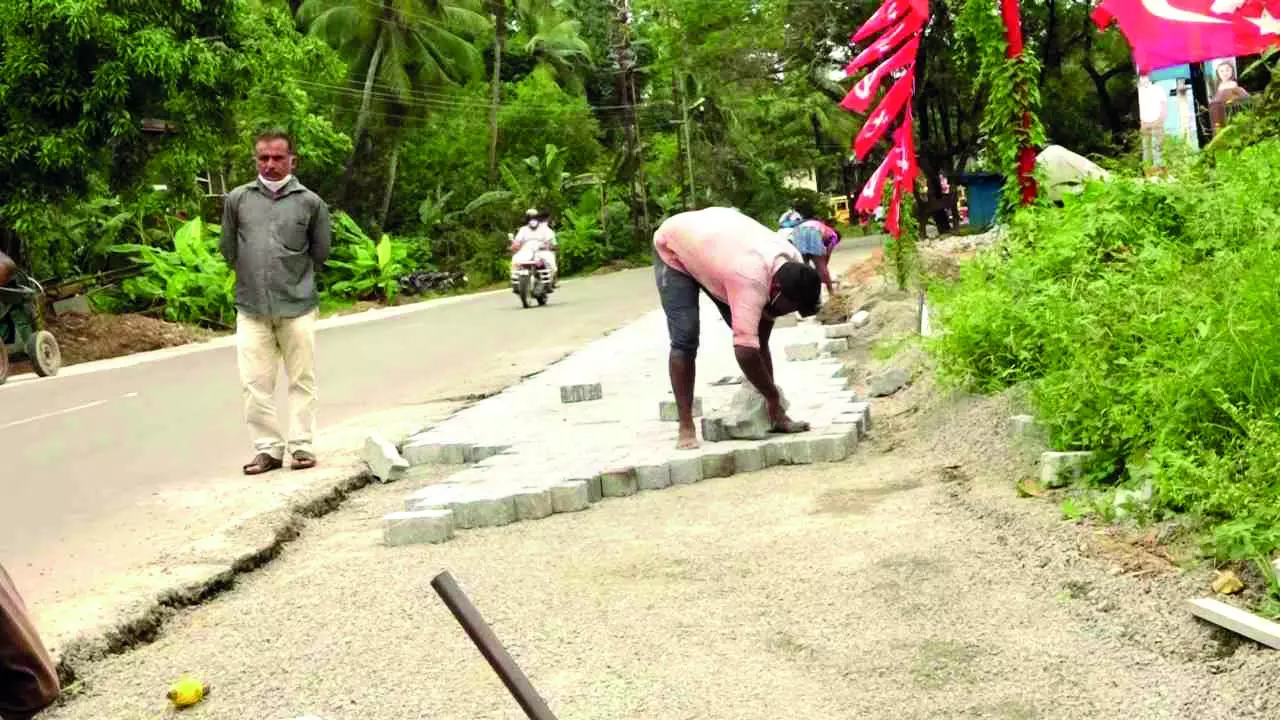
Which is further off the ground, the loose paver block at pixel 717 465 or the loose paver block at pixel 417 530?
the loose paver block at pixel 417 530

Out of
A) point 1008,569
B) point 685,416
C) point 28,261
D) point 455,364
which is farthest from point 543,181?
point 1008,569

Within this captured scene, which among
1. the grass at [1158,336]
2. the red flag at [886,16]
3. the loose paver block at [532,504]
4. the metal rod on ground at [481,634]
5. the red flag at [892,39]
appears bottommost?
the loose paver block at [532,504]

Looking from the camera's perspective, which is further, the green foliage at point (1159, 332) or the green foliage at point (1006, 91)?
the green foliage at point (1006, 91)

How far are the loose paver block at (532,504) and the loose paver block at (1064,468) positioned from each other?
204cm

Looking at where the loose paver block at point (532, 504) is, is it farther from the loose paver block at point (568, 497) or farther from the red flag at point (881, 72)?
the red flag at point (881, 72)

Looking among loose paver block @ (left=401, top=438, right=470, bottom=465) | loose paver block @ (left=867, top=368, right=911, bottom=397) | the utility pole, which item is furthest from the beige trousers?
the utility pole

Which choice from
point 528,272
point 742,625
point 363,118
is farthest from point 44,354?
point 363,118

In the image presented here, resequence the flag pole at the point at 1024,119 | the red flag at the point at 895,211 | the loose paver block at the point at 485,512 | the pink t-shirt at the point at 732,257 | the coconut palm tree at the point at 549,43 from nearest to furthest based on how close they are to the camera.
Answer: the loose paver block at the point at 485,512, the pink t-shirt at the point at 732,257, the flag pole at the point at 1024,119, the red flag at the point at 895,211, the coconut palm tree at the point at 549,43

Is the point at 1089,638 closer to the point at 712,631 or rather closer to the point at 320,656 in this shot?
the point at 712,631

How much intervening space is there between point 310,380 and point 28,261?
1497 cm

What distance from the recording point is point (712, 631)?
13.9 feet

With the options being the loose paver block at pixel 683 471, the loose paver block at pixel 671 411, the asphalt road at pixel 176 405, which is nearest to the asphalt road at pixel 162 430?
the asphalt road at pixel 176 405

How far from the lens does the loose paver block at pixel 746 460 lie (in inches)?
270

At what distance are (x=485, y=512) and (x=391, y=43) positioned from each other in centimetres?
3212
